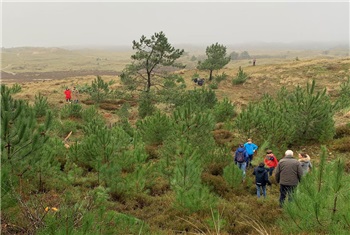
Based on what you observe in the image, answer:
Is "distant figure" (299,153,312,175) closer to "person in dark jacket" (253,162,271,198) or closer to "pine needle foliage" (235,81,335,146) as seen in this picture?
"person in dark jacket" (253,162,271,198)

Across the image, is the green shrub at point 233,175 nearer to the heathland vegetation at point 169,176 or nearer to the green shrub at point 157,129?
the heathland vegetation at point 169,176

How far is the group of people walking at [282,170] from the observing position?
22.5ft

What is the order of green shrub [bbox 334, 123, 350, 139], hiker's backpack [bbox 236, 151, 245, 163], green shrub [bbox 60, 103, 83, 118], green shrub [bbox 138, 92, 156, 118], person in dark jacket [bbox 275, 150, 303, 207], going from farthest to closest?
green shrub [bbox 138, 92, 156, 118], green shrub [bbox 60, 103, 83, 118], green shrub [bbox 334, 123, 350, 139], hiker's backpack [bbox 236, 151, 245, 163], person in dark jacket [bbox 275, 150, 303, 207]

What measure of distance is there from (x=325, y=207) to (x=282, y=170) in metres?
2.21

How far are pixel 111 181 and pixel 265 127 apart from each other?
6764mm

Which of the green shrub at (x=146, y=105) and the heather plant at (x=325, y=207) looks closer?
the heather plant at (x=325, y=207)

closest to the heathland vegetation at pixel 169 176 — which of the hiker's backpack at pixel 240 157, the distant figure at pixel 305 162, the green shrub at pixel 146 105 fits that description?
the hiker's backpack at pixel 240 157

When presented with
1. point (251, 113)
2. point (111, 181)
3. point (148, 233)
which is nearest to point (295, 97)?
point (251, 113)

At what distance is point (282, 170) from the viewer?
6988 mm

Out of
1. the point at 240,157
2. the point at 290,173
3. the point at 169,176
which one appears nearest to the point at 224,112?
the point at 240,157

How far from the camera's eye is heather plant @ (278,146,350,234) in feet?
15.1

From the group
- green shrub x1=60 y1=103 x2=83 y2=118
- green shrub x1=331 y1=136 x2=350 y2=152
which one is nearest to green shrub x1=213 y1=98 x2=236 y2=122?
green shrub x1=331 y1=136 x2=350 y2=152

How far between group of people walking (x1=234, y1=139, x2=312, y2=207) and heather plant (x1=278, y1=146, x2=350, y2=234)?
866mm

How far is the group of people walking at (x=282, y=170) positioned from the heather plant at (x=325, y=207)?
0.87m
